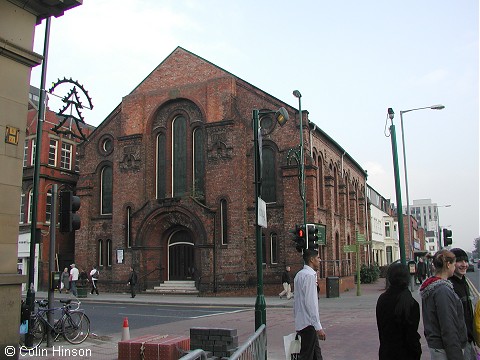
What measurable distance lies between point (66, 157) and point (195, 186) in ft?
43.9

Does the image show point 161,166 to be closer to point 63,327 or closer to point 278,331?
point 278,331

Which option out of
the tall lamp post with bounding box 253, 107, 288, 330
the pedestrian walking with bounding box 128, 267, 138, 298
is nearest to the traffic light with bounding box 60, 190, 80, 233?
the tall lamp post with bounding box 253, 107, 288, 330

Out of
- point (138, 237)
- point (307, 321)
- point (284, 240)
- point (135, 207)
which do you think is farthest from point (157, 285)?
point (307, 321)

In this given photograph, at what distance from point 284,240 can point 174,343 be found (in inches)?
785

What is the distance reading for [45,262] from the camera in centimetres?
3419

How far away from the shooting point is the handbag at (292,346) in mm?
6734

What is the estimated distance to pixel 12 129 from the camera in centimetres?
835

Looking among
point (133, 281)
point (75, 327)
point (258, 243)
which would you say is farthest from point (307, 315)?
point (133, 281)

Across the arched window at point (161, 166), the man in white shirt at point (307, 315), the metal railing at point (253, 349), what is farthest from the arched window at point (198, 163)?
the metal railing at point (253, 349)

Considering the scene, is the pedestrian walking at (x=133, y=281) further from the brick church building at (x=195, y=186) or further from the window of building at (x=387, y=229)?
the window of building at (x=387, y=229)

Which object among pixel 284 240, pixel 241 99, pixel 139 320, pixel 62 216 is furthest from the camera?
pixel 241 99

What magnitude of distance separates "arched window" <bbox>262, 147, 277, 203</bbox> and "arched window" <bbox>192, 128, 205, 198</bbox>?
388 cm

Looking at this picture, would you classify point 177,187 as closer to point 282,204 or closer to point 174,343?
point 282,204

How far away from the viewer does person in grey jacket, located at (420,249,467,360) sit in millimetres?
4801
